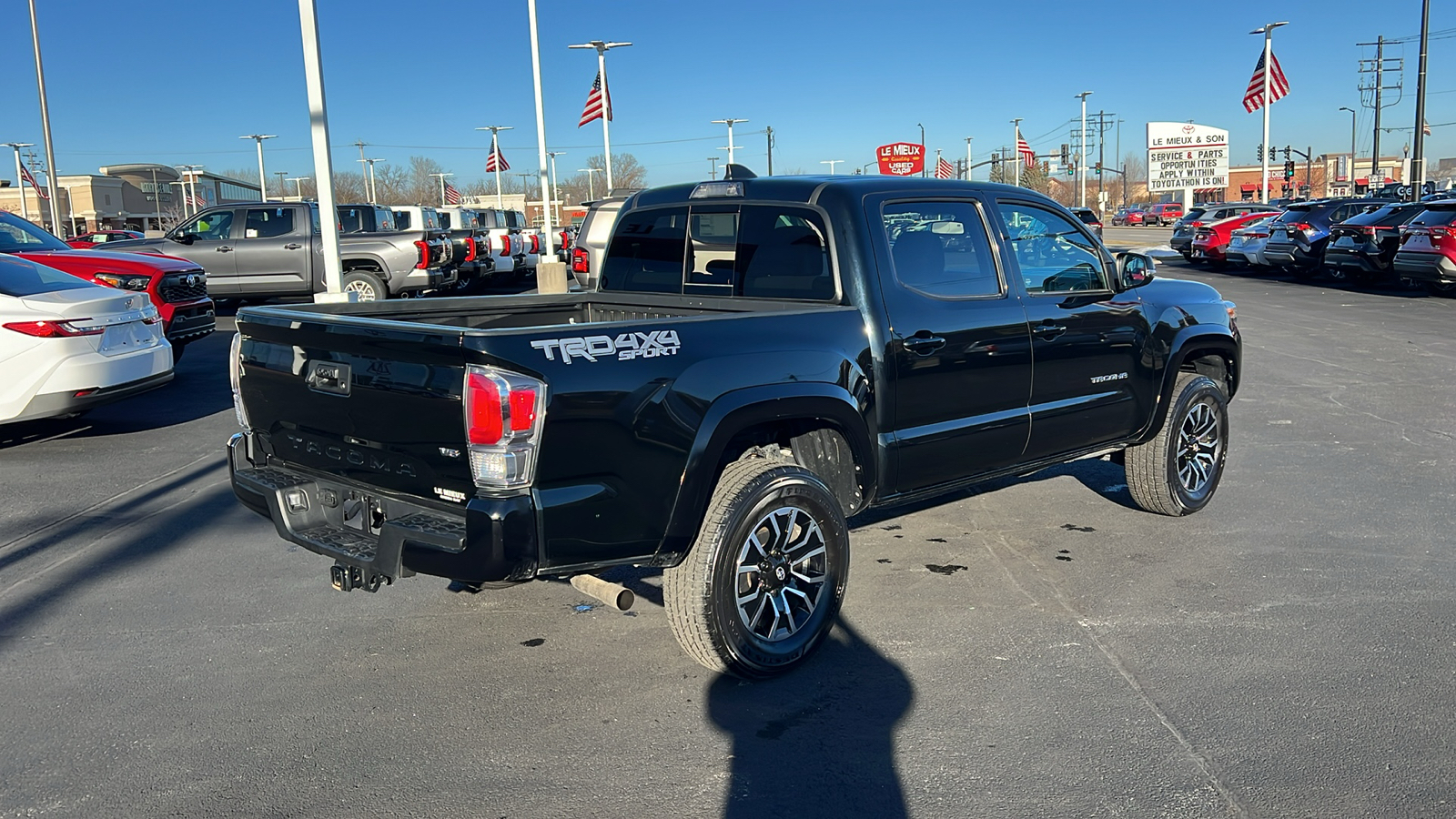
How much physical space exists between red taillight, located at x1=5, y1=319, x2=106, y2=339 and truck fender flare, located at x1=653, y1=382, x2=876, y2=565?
6.23 m

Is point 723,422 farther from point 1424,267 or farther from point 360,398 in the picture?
point 1424,267

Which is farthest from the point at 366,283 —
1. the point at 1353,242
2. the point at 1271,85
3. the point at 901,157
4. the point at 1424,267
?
the point at 1271,85

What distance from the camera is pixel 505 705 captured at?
3982mm

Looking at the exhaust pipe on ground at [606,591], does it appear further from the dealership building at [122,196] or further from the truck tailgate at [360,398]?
the dealership building at [122,196]

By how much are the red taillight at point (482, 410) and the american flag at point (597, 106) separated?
30107mm

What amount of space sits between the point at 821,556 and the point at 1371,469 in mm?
4919

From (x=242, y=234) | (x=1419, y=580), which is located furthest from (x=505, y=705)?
(x=242, y=234)

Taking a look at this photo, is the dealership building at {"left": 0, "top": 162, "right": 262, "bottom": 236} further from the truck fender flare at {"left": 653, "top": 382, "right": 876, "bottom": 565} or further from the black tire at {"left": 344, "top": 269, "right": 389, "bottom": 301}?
the truck fender flare at {"left": 653, "top": 382, "right": 876, "bottom": 565}

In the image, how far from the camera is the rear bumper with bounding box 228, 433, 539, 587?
3486 mm

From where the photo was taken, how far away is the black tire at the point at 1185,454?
6.12 metres

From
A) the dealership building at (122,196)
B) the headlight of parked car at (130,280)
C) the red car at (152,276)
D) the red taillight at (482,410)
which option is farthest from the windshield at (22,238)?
the dealership building at (122,196)

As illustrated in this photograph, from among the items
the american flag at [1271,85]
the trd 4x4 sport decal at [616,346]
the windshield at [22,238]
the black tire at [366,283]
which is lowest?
the black tire at [366,283]

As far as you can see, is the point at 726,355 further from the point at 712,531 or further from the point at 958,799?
the point at 958,799

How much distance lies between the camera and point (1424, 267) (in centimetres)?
1847
